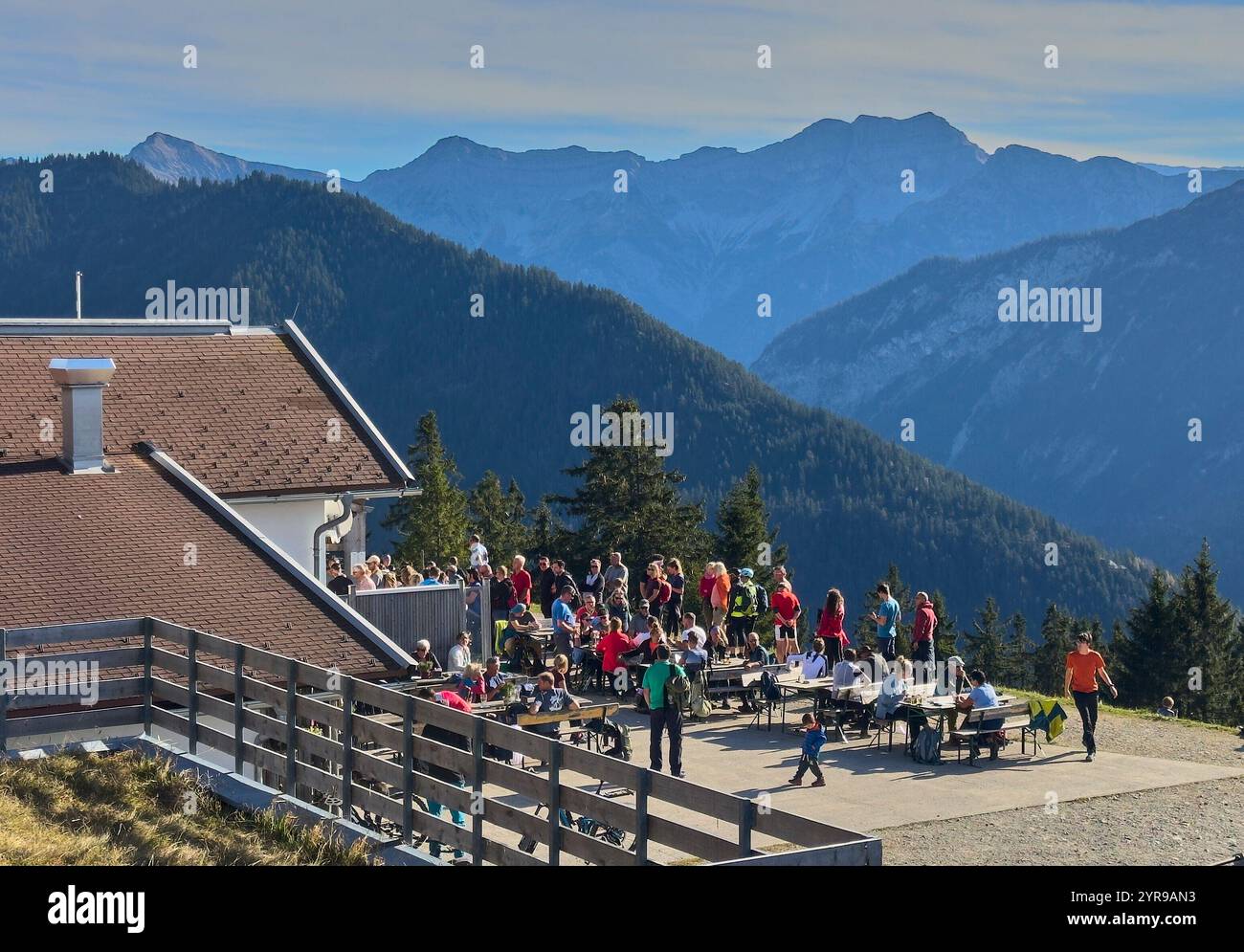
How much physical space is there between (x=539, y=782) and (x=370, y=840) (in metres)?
1.44

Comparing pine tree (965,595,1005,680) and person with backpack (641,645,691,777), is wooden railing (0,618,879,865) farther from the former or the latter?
pine tree (965,595,1005,680)

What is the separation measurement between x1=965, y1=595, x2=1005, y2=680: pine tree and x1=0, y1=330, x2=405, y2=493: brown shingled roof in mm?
68162

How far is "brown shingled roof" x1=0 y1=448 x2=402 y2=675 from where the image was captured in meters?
16.4

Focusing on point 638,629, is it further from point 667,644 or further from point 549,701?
point 549,701

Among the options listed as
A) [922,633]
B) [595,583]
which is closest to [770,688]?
[922,633]

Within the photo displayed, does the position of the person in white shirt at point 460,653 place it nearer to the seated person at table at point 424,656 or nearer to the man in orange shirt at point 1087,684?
the seated person at table at point 424,656

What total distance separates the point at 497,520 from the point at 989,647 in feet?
107

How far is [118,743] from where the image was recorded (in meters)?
12.5

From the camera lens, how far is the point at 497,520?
287ft

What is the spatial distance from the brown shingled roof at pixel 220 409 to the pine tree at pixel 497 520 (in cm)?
5382

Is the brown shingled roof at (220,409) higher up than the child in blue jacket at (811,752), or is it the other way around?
the brown shingled roof at (220,409)

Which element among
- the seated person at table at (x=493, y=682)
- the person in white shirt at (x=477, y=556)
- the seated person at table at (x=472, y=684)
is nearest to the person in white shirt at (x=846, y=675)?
the seated person at table at (x=493, y=682)

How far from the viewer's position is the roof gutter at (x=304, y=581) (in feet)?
56.8
